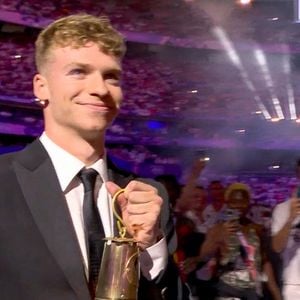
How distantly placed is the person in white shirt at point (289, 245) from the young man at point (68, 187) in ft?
4.01

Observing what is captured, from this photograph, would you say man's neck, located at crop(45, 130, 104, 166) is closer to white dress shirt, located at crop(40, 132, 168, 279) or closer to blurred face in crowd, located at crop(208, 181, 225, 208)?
white dress shirt, located at crop(40, 132, 168, 279)

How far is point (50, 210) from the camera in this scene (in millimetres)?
761

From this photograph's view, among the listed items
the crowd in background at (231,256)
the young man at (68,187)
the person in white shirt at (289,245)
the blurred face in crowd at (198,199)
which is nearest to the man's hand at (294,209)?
the person in white shirt at (289,245)

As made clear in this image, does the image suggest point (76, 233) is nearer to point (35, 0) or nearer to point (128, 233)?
point (128, 233)

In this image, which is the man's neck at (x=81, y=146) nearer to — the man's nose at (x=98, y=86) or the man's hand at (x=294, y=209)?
the man's nose at (x=98, y=86)

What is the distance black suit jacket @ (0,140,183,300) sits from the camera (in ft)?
2.36

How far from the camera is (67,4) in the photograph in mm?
3275

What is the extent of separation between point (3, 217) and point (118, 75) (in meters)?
0.23

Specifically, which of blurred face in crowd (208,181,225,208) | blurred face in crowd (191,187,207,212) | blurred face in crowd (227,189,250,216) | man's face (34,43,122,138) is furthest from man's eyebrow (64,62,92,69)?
blurred face in crowd (208,181,225,208)

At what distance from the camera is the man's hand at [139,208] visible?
2.35 ft

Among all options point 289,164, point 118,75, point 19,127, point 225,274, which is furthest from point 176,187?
point 118,75

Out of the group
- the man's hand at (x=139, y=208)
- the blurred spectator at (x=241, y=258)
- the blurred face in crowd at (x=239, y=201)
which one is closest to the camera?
the man's hand at (x=139, y=208)

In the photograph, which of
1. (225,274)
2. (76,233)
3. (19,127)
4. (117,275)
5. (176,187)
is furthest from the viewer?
(19,127)

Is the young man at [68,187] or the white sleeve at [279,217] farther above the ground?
the young man at [68,187]
